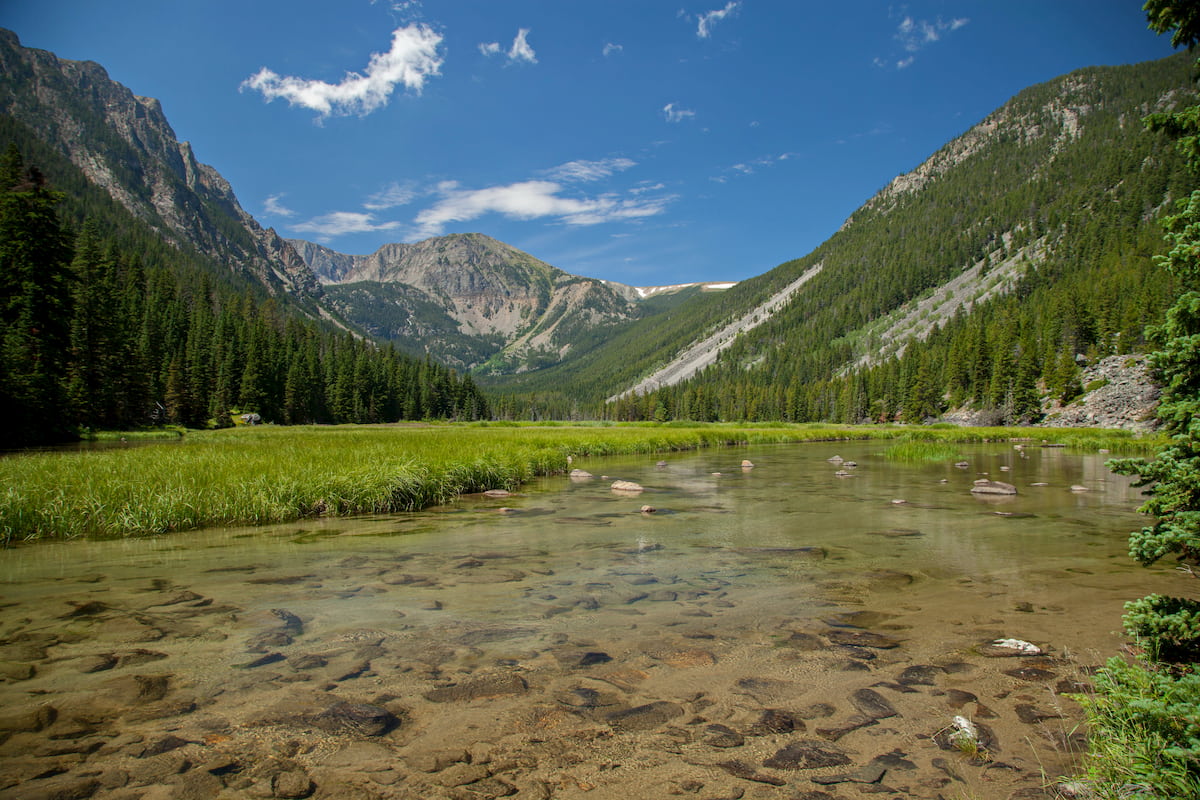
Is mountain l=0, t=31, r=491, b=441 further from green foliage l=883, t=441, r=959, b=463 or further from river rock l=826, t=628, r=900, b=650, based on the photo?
green foliage l=883, t=441, r=959, b=463

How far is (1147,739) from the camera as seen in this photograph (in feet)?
12.5

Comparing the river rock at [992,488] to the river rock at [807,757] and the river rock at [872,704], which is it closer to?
the river rock at [872,704]

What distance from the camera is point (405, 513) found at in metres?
17.8

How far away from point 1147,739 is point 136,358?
73456mm

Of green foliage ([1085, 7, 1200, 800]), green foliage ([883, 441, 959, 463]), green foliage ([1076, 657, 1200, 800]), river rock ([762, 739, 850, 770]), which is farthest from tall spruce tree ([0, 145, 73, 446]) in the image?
green foliage ([883, 441, 959, 463])

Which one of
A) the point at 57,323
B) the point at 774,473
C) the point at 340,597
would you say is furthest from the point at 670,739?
the point at 57,323

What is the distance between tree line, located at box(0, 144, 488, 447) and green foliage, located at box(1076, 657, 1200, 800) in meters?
49.2

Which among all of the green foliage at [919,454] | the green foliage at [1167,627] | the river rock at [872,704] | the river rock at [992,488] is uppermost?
the green foliage at [1167,627]

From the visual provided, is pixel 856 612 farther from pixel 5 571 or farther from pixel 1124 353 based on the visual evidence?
pixel 1124 353

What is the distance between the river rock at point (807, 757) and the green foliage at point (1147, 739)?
1.71 meters

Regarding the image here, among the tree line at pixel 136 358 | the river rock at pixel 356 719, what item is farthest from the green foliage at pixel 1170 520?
the tree line at pixel 136 358

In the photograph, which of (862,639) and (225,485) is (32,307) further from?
(862,639)

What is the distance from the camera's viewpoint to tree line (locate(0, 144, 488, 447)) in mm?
38312

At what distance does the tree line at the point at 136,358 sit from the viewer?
1508 inches
